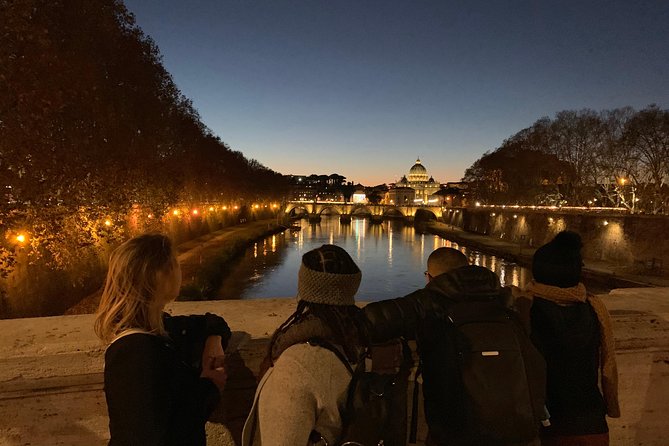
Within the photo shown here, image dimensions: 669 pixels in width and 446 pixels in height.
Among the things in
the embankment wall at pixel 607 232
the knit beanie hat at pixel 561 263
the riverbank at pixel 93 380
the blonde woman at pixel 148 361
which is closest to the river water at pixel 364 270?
the embankment wall at pixel 607 232

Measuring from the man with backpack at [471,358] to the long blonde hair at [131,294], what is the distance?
757 mm

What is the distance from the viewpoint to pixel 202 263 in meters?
26.5

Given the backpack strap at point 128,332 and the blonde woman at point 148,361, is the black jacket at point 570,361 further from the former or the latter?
the backpack strap at point 128,332

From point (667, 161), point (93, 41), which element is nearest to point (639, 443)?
point (93, 41)

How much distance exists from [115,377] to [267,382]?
1.55 ft

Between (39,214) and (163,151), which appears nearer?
(39,214)

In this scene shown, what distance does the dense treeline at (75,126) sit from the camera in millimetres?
9516

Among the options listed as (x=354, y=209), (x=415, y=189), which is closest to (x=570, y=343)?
(x=354, y=209)

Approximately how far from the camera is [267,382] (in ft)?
4.57

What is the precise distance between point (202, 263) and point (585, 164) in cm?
3710

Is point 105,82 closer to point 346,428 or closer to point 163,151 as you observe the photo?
point 163,151

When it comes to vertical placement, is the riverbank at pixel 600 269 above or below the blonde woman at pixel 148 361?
below

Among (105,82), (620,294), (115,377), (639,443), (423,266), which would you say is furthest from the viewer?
(423,266)

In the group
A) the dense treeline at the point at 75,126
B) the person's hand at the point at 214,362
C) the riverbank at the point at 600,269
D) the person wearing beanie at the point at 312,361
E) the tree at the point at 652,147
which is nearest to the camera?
the person wearing beanie at the point at 312,361
